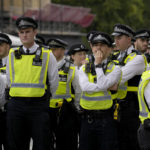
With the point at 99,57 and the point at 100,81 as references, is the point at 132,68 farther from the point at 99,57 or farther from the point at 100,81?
the point at 100,81

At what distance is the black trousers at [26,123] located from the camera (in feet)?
17.1

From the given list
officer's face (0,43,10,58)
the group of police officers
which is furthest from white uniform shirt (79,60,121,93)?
officer's face (0,43,10,58)

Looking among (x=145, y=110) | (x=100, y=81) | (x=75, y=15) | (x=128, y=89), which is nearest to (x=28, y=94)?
(x=100, y=81)

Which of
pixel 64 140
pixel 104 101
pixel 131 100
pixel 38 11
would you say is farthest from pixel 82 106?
pixel 38 11

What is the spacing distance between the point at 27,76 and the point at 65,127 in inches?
62.9

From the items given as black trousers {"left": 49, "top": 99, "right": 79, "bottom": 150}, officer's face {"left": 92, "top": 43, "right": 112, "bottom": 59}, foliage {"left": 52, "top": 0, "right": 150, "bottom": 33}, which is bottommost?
black trousers {"left": 49, "top": 99, "right": 79, "bottom": 150}

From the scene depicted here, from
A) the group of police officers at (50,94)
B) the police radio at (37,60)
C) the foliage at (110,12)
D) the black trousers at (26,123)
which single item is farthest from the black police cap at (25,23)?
the foliage at (110,12)

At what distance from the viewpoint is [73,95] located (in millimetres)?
6637

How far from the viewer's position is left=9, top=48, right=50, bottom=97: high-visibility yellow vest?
5215 mm

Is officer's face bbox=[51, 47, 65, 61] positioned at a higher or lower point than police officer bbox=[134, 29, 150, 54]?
lower

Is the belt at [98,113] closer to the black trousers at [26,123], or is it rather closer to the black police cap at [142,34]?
the black trousers at [26,123]

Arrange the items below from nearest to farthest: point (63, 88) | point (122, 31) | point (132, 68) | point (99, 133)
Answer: point (99, 133), point (132, 68), point (122, 31), point (63, 88)

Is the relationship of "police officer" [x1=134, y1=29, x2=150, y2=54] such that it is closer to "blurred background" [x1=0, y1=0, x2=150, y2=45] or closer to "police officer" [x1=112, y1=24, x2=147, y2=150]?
"police officer" [x1=112, y1=24, x2=147, y2=150]

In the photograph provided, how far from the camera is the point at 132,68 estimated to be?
19.5ft
